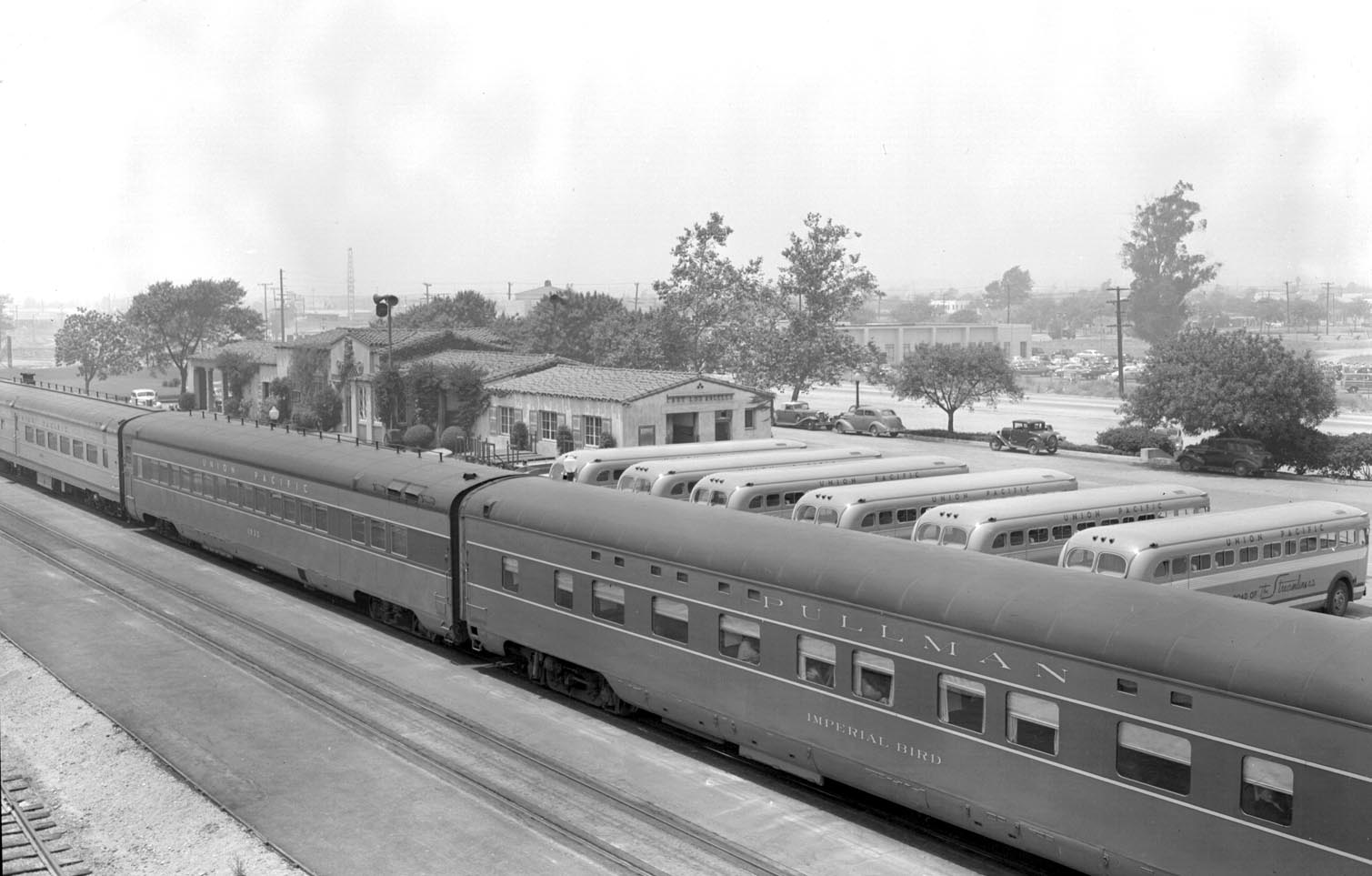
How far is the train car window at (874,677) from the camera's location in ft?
43.7

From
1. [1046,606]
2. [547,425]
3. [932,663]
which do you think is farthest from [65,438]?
[1046,606]

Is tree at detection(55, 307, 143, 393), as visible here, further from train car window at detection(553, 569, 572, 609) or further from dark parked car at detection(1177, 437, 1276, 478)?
train car window at detection(553, 569, 572, 609)

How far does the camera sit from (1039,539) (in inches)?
1019

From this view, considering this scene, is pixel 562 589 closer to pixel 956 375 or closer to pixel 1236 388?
pixel 1236 388

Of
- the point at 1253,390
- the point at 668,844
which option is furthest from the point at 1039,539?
the point at 1253,390

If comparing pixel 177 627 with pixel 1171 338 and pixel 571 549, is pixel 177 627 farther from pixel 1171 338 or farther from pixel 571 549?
pixel 1171 338

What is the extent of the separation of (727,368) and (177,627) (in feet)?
168

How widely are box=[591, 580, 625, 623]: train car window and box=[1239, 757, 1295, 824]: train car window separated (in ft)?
28.6

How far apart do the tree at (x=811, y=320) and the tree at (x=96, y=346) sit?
5812cm

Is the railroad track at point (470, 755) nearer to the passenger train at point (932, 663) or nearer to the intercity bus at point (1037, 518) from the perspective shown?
the passenger train at point (932, 663)

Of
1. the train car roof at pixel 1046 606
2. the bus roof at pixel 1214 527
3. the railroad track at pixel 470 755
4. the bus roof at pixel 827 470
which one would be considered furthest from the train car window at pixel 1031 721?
the bus roof at pixel 827 470

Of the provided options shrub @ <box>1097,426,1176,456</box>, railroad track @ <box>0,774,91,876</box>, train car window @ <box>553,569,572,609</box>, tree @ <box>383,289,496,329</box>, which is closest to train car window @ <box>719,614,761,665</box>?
train car window @ <box>553,569,572,609</box>

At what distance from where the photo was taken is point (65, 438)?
40.8 m

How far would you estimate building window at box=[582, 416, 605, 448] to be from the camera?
5191cm
